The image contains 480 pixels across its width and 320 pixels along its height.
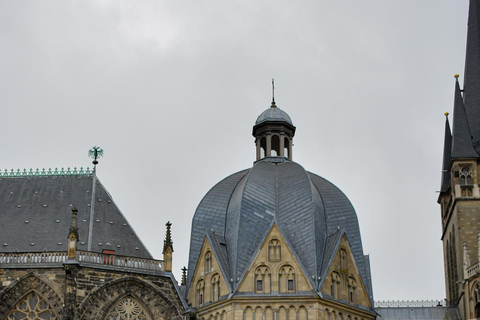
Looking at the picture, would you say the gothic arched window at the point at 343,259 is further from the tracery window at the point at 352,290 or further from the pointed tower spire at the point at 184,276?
the pointed tower spire at the point at 184,276

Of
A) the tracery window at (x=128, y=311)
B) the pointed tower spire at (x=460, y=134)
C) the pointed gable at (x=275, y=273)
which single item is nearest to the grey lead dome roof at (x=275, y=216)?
the pointed gable at (x=275, y=273)

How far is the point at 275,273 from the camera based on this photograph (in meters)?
48.5

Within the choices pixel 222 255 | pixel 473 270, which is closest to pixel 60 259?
pixel 222 255

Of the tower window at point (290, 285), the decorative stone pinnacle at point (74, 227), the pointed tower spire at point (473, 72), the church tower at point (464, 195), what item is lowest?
the tower window at point (290, 285)

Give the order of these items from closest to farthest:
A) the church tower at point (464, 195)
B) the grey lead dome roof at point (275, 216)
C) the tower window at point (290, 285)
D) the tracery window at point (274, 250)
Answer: the tower window at point (290, 285), the tracery window at point (274, 250), the grey lead dome roof at point (275, 216), the church tower at point (464, 195)

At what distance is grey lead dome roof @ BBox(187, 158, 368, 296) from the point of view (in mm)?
49531

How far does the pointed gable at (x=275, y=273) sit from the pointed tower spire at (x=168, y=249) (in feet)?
12.0

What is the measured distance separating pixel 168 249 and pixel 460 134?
19131 millimetres

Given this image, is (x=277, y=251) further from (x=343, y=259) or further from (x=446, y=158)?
(x=446, y=158)

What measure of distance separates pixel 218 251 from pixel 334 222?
20.3ft

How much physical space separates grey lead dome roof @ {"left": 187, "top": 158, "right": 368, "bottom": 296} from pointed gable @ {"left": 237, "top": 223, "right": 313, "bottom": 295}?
322 mm

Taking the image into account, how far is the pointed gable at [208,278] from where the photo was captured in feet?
161

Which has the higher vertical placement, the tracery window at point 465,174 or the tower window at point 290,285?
the tracery window at point 465,174

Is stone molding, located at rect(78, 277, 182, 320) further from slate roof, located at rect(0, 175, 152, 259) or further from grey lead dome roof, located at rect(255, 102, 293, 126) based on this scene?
grey lead dome roof, located at rect(255, 102, 293, 126)
